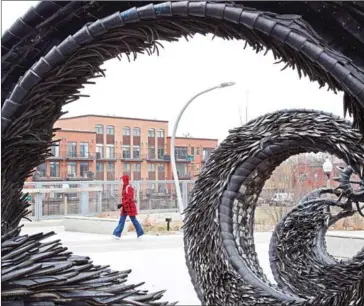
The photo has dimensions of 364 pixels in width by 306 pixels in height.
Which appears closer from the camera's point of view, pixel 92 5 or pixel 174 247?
pixel 92 5

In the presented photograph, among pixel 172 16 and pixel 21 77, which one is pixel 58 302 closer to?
pixel 21 77

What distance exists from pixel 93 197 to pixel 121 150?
5.13ft

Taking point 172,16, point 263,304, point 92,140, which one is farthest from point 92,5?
point 92,140

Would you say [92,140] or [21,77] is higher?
[92,140]

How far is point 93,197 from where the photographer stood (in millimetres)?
10453

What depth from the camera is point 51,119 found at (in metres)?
1.36

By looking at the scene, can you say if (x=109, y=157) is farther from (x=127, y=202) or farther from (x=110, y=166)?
(x=127, y=202)

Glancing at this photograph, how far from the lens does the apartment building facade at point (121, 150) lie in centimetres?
1116

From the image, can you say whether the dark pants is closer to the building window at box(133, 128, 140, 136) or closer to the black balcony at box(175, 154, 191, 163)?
the black balcony at box(175, 154, 191, 163)

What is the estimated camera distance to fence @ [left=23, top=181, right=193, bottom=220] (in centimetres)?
974

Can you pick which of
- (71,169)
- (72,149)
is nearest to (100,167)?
(71,169)

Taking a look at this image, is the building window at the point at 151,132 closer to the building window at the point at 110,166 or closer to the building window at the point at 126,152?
the building window at the point at 126,152

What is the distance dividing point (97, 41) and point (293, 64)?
46 centimetres

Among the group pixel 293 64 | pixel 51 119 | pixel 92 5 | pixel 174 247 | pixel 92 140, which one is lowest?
pixel 174 247
